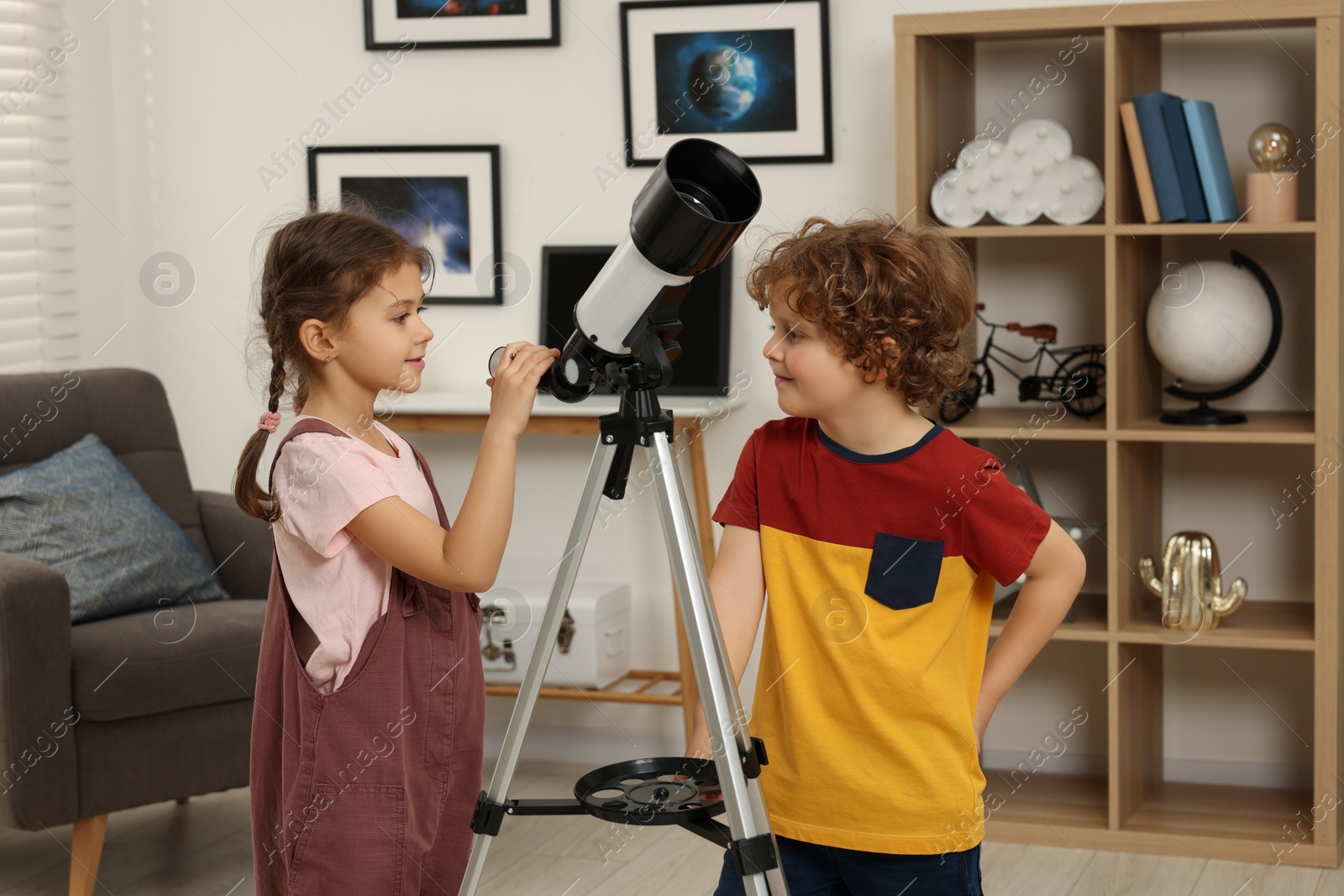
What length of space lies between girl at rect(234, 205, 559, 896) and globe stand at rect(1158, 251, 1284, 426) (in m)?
1.63

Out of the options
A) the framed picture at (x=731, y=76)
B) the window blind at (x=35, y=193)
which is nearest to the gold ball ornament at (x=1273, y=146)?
the framed picture at (x=731, y=76)

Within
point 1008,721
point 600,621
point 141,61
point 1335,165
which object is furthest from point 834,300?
point 141,61

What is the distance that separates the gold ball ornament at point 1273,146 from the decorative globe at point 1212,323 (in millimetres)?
194

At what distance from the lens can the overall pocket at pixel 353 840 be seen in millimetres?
1381

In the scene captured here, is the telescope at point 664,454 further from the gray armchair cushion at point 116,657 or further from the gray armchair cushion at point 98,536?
the gray armchair cushion at point 98,536

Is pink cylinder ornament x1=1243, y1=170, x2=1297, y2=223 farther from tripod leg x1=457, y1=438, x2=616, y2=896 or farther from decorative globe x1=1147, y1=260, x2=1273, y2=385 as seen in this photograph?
tripod leg x1=457, y1=438, x2=616, y2=896

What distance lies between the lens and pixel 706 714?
1219 millimetres

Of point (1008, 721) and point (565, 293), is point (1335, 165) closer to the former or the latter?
point (1008, 721)

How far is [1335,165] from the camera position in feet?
7.76

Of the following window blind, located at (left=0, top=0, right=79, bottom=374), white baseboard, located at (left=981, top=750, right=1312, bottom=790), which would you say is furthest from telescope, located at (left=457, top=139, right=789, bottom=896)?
window blind, located at (left=0, top=0, right=79, bottom=374)

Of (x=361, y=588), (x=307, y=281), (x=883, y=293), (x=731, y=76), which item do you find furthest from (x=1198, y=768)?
(x=307, y=281)

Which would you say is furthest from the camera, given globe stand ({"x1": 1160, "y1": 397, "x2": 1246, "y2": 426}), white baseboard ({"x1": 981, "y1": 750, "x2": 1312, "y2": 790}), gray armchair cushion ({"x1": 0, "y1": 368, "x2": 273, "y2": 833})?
white baseboard ({"x1": 981, "y1": 750, "x2": 1312, "y2": 790})

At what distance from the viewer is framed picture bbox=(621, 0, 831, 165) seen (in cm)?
291

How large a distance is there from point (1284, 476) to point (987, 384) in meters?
0.62
